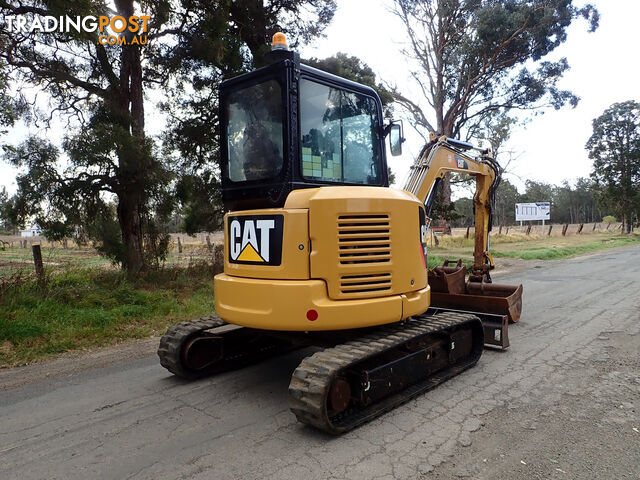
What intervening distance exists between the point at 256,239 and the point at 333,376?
1.38 meters

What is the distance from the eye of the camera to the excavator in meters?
3.49

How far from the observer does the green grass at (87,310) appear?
18.5ft

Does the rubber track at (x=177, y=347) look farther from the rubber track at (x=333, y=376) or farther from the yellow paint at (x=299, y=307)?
the rubber track at (x=333, y=376)

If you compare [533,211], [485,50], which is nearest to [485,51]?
[485,50]

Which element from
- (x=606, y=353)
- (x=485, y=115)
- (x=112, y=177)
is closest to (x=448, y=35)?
(x=485, y=115)

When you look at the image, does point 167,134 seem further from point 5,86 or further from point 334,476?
point 334,476

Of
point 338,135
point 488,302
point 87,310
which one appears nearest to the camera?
point 338,135

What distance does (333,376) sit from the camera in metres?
3.12

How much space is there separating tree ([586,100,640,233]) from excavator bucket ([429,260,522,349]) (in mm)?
39160

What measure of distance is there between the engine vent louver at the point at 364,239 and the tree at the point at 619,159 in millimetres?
42805

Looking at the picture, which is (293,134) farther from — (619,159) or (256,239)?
(619,159)

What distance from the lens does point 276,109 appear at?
385 centimetres

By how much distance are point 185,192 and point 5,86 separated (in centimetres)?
358

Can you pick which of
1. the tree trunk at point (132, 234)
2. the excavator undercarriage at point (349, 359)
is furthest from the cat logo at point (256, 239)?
the tree trunk at point (132, 234)
